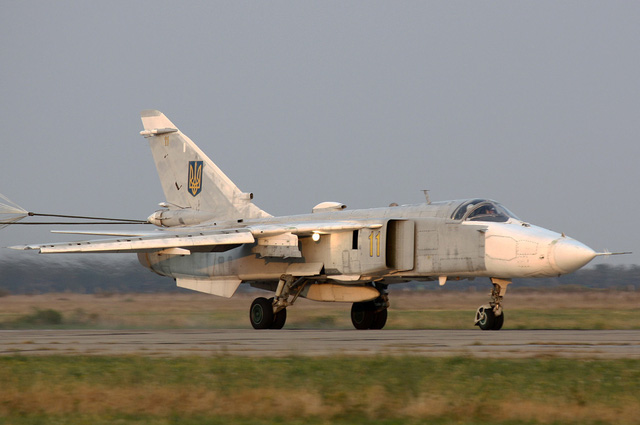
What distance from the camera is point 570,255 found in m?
15.0

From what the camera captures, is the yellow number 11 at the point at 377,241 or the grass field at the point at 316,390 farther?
the yellow number 11 at the point at 377,241

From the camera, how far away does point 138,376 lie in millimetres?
8539

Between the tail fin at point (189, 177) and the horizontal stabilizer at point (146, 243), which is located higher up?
the tail fin at point (189, 177)

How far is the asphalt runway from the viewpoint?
10.8 metres

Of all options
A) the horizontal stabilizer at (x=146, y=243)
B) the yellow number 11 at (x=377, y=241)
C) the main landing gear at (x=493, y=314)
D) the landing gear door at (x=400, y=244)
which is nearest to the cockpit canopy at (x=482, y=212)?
the landing gear door at (x=400, y=244)

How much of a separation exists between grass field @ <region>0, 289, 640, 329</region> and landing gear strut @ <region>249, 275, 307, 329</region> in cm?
189

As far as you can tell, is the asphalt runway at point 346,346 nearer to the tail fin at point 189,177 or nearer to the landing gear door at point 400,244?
the landing gear door at point 400,244

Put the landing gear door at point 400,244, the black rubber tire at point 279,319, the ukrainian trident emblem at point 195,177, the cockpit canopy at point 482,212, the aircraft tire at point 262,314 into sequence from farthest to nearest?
1. the ukrainian trident emblem at point 195,177
2. the black rubber tire at point 279,319
3. the aircraft tire at point 262,314
4. the landing gear door at point 400,244
5. the cockpit canopy at point 482,212

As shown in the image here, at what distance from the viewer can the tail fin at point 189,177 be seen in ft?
71.4

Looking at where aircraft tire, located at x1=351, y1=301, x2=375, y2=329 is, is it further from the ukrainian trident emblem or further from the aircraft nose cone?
the ukrainian trident emblem

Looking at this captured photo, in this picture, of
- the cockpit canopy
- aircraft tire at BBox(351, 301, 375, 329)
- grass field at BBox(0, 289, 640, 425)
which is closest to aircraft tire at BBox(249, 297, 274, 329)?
aircraft tire at BBox(351, 301, 375, 329)

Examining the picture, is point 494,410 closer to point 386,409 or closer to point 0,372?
point 386,409

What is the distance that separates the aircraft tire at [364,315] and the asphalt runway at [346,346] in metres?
4.68

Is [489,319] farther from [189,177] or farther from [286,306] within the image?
[189,177]
